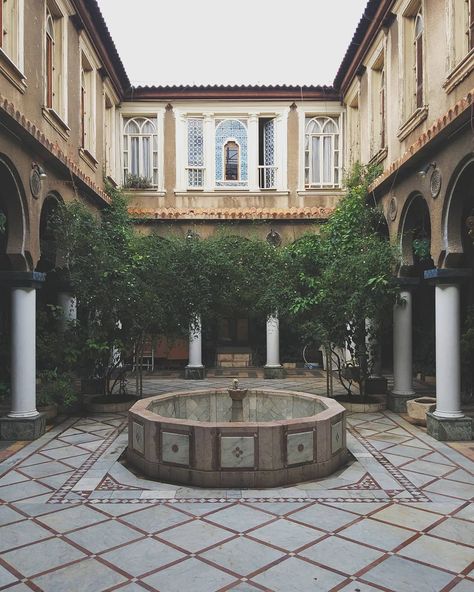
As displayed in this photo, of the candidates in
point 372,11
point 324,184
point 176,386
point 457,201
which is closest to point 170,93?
point 324,184

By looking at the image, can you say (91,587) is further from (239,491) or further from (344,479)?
(344,479)

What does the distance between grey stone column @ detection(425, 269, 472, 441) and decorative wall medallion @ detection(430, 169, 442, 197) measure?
51.2 inches

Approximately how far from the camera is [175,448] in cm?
670

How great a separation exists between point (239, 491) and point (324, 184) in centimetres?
1241

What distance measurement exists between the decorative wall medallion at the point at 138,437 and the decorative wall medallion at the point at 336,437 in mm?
2483

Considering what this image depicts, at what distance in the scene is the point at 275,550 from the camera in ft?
15.9

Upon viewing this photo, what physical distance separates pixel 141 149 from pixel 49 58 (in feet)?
21.1

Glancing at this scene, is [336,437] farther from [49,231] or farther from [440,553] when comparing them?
[49,231]

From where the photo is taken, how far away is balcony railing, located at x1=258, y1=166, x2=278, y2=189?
17047 millimetres

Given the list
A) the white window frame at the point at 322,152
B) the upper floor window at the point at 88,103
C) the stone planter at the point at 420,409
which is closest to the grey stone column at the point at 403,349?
the stone planter at the point at 420,409

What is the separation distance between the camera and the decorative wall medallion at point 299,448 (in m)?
6.68

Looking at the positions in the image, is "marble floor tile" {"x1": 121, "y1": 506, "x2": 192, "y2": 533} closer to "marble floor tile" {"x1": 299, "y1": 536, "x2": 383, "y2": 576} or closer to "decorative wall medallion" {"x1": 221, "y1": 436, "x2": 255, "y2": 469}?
"decorative wall medallion" {"x1": 221, "y1": 436, "x2": 255, "y2": 469}

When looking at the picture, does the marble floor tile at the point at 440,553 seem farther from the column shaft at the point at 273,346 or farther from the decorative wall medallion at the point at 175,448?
the column shaft at the point at 273,346

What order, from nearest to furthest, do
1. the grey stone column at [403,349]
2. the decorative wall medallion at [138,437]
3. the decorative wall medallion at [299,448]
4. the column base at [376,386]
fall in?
the decorative wall medallion at [299,448], the decorative wall medallion at [138,437], the grey stone column at [403,349], the column base at [376,386]
